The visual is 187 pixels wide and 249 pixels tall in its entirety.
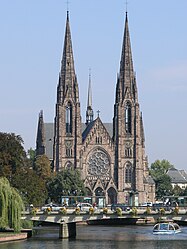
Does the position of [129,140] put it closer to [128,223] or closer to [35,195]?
[128,223]

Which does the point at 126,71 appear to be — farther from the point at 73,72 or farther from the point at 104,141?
the point at 104,141

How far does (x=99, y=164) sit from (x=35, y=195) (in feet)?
207

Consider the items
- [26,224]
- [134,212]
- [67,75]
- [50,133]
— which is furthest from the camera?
[50,133]

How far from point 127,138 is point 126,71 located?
1354 cm

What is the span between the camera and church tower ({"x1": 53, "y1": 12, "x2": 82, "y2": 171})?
164 m

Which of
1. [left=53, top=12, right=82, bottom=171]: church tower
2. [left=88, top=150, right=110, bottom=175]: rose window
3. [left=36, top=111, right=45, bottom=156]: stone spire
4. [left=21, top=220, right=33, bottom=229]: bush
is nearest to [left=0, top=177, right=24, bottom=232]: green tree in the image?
[left=21, top=220, right=33, bottom=229]: bush

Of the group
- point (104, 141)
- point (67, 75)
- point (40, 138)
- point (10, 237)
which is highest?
point (67, 75)

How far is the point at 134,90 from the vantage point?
16588 cm

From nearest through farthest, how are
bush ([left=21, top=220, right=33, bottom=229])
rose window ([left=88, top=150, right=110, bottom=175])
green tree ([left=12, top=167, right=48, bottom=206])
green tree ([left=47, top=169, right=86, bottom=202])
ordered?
bush ([left=21, top=220, right=33, bottom=229]) → green tree ([left=12, top=167, right=48, bottom=206]) → green tree ([left=47, top=169, right=86, bottom=202]) → rose window ([left=88, top=150, right=110, bottom=175])

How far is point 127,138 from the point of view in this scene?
166 meters

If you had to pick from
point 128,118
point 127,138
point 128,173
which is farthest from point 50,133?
point 128,173

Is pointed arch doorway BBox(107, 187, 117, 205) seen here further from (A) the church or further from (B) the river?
(B) the river

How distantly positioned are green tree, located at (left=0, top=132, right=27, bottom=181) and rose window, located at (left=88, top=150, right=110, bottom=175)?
2469 inches

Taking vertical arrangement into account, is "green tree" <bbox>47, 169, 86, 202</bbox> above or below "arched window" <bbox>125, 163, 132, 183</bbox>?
below
